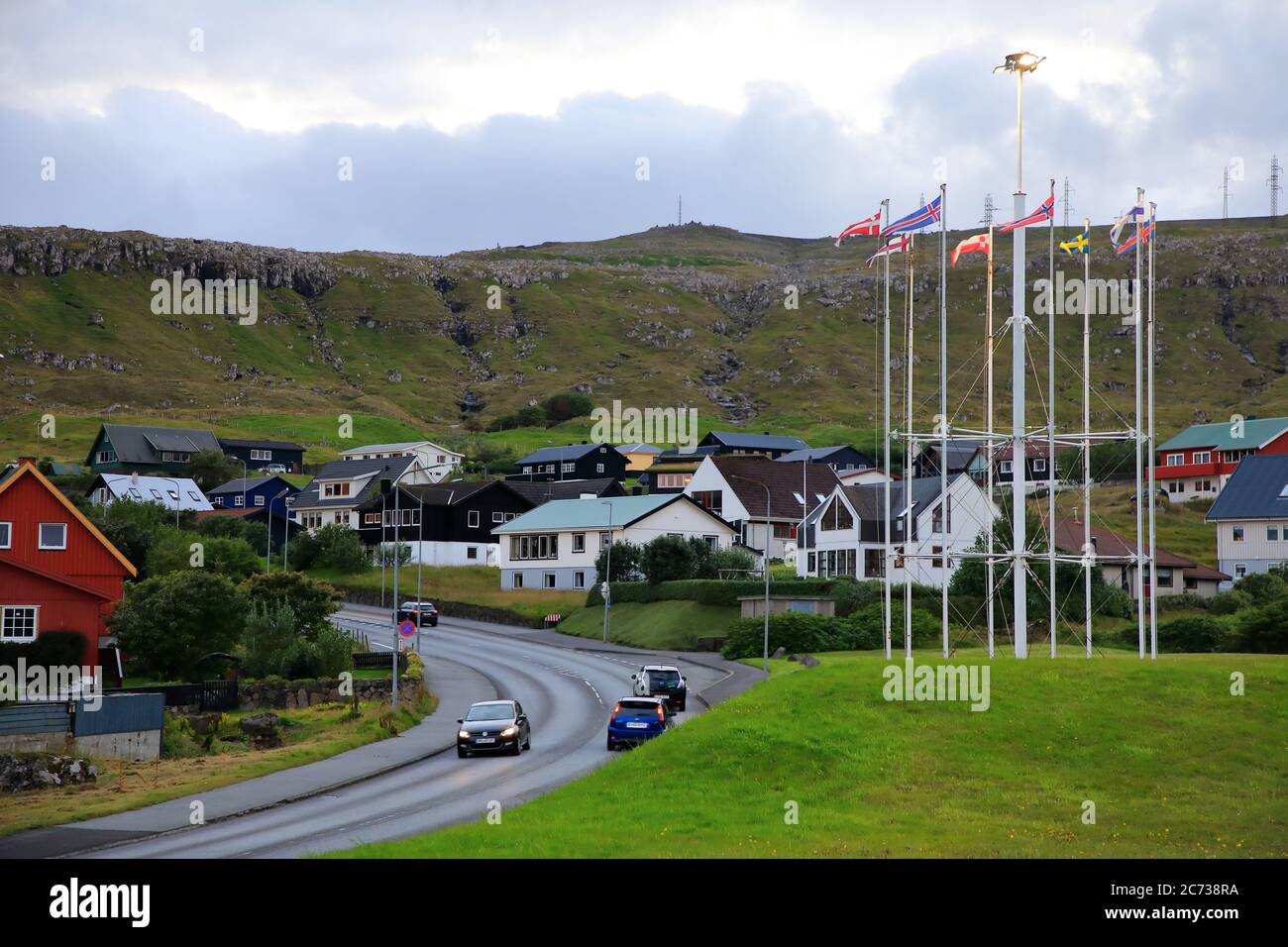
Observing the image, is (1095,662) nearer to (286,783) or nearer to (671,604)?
(286,783)

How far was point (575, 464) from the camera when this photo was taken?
146000 mm

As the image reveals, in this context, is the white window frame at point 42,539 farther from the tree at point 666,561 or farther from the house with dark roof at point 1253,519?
the house with dark roof at point 1253,519

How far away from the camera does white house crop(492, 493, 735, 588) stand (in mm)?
96625

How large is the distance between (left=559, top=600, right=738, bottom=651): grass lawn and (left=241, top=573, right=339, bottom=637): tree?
2015cm

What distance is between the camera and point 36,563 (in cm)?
5462

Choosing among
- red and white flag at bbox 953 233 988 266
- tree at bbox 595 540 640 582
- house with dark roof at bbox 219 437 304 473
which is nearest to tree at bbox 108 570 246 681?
red and white flag at bbox 953 233 988 266

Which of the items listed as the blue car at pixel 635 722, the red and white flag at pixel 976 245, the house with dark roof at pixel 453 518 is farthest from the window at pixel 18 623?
the house with dark roof at pixel 453 518

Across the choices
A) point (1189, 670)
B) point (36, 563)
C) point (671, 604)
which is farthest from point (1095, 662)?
point (671, 604)

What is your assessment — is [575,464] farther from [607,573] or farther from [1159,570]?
[1159,570]

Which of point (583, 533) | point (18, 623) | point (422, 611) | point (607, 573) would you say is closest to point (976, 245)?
point (18, 623)

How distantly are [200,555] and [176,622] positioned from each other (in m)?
18.9

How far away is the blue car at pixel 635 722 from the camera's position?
3906cm

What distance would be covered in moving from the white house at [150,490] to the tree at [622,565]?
142 feet

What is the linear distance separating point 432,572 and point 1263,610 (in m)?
62.7
